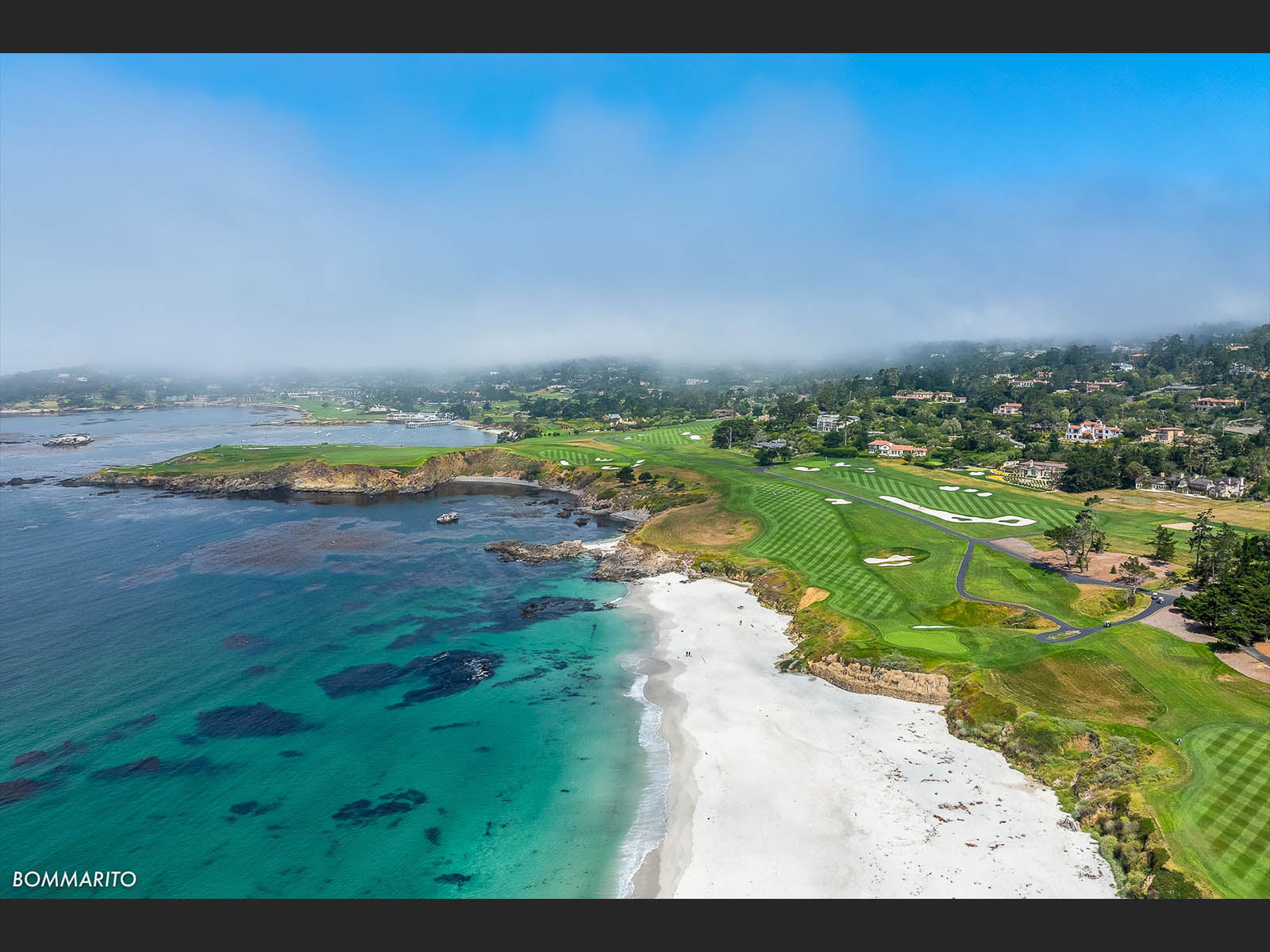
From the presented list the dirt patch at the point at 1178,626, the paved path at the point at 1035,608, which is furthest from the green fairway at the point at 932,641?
the dirt patch at the point at 1178,626

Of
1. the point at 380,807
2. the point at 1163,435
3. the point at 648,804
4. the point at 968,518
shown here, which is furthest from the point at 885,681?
the point at 1163,435

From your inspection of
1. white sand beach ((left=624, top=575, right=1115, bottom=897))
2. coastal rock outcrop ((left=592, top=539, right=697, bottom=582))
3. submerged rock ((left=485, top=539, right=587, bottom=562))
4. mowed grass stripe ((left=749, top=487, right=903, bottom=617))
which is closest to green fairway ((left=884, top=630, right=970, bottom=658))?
mowed grass stripe ((left=749, top=487, right=903, bottom=617))

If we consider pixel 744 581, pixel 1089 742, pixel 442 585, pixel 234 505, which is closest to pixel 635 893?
pixel 1089 742

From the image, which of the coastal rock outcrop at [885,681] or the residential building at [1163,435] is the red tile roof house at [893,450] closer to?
the residential building at [1163,435]

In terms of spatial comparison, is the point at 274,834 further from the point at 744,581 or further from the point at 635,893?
the point at 744,581

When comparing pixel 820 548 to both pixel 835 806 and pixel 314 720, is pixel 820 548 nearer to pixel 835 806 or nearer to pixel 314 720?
pixel 835 806

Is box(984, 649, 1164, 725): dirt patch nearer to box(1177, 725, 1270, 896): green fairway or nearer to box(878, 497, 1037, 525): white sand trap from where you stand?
box(1177, 725, 1270, 896): green fairway
